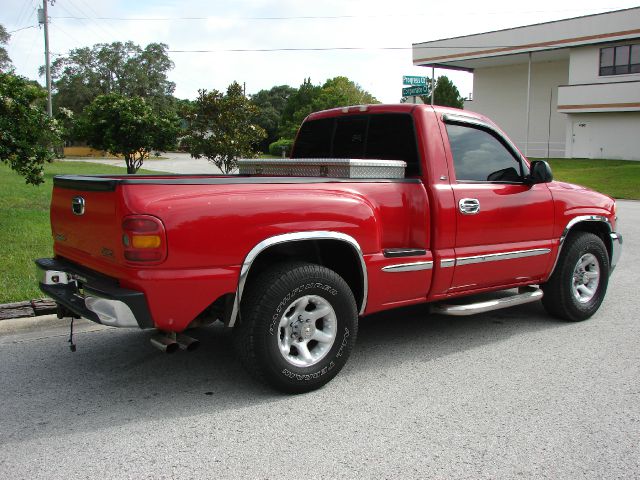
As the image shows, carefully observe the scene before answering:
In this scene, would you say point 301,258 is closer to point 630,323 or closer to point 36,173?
point 630,323

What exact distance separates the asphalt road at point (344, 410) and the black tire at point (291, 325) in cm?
16

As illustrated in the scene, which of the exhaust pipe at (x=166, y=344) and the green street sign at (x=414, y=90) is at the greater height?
the green street sign at (x=414, y=90)

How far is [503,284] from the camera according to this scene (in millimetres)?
5500

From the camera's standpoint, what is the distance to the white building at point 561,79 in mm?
38312

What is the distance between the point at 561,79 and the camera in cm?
4697

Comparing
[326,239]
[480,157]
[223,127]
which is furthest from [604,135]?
[326,239]

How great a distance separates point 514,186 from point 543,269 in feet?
2.85

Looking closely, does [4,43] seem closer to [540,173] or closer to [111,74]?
[111,74]

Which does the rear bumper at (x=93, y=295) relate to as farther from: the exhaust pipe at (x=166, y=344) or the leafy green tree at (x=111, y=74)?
the leafy green tree at (x=111, y=74)

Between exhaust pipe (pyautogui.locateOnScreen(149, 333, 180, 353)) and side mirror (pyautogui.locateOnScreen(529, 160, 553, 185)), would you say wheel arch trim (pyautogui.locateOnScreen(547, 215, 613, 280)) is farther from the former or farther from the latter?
exhaust pipe (pyautogui.locateOnScreen(149, 333, 180, 353))

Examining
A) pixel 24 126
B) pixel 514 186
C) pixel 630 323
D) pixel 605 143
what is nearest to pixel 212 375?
pixel 514 186

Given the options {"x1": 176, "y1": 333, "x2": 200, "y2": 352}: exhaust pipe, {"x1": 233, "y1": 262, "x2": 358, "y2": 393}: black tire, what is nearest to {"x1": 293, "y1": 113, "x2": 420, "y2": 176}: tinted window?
{"x1": 233, "y1": 262, "x2": 358, "y2": 393}: black tire

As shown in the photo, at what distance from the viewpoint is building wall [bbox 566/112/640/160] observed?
38.7m

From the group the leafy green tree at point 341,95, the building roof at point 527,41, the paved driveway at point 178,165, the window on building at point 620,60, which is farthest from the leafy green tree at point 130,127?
the leafy green tree at point 341,95
